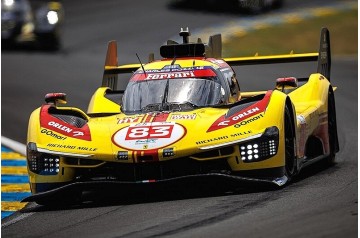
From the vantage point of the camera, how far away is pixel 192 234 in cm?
771

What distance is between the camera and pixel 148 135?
989cm

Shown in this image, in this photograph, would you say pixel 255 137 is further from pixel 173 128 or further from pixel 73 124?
pixel 73 124

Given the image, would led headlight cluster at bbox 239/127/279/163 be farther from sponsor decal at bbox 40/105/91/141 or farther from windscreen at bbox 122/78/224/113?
sponsor decal at bbox 40/105/91/141

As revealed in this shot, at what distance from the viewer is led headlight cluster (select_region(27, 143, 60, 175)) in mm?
10078

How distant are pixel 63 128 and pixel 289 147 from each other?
2.00 metres

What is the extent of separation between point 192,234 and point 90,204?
251 centimetres

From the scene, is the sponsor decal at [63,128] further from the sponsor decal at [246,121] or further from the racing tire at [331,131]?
the racing tire at [331,131]

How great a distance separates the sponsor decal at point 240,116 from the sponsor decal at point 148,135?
29 cm

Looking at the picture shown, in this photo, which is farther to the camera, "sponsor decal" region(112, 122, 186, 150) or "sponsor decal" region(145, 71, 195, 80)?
"sponsor decal" region(145, 71, 195, 80)

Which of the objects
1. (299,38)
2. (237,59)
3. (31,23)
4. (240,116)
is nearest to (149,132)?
(240,116)

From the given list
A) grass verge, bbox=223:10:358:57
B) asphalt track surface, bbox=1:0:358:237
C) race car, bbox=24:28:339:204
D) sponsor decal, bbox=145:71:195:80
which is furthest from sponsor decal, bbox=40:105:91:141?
grass verge, bbox=223:10:358:57

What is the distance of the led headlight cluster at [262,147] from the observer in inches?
385

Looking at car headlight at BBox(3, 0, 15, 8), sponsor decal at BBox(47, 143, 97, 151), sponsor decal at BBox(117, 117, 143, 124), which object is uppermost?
car headlight at BBox(3, 0, 15, 8)

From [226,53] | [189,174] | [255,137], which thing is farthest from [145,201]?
[226,53]
